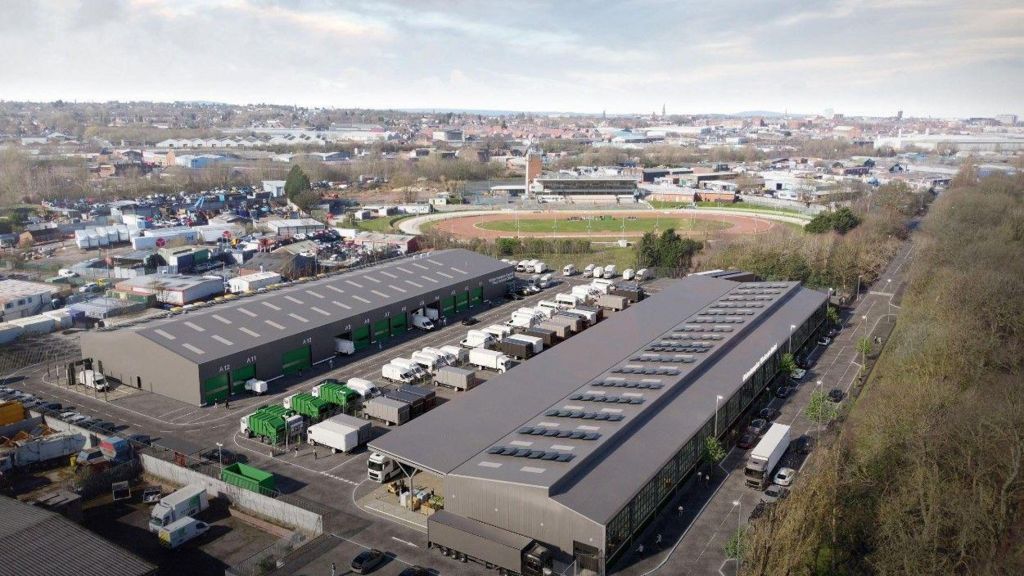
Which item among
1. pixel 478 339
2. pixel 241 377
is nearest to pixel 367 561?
pixel 241 377

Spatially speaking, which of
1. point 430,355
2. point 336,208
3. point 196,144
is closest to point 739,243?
point 430,355

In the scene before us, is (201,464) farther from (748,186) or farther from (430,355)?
(748,186)

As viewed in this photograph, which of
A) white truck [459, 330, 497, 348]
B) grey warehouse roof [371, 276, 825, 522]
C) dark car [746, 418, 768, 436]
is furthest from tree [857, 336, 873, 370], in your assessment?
white truck [459, 330, 497, 348]

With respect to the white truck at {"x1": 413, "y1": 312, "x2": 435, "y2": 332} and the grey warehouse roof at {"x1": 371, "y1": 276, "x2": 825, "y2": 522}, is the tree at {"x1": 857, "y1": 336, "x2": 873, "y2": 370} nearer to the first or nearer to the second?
the grey warehouse roof at {"x1": 371, "y1": 276, "x2": 825, "y2": 522}

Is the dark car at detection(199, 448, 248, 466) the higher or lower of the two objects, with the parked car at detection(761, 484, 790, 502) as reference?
lower

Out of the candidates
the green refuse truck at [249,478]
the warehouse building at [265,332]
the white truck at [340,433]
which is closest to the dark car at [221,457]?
the green refuse truck at [249,478]

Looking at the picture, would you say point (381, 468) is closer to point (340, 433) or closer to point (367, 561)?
point (340, 433)
